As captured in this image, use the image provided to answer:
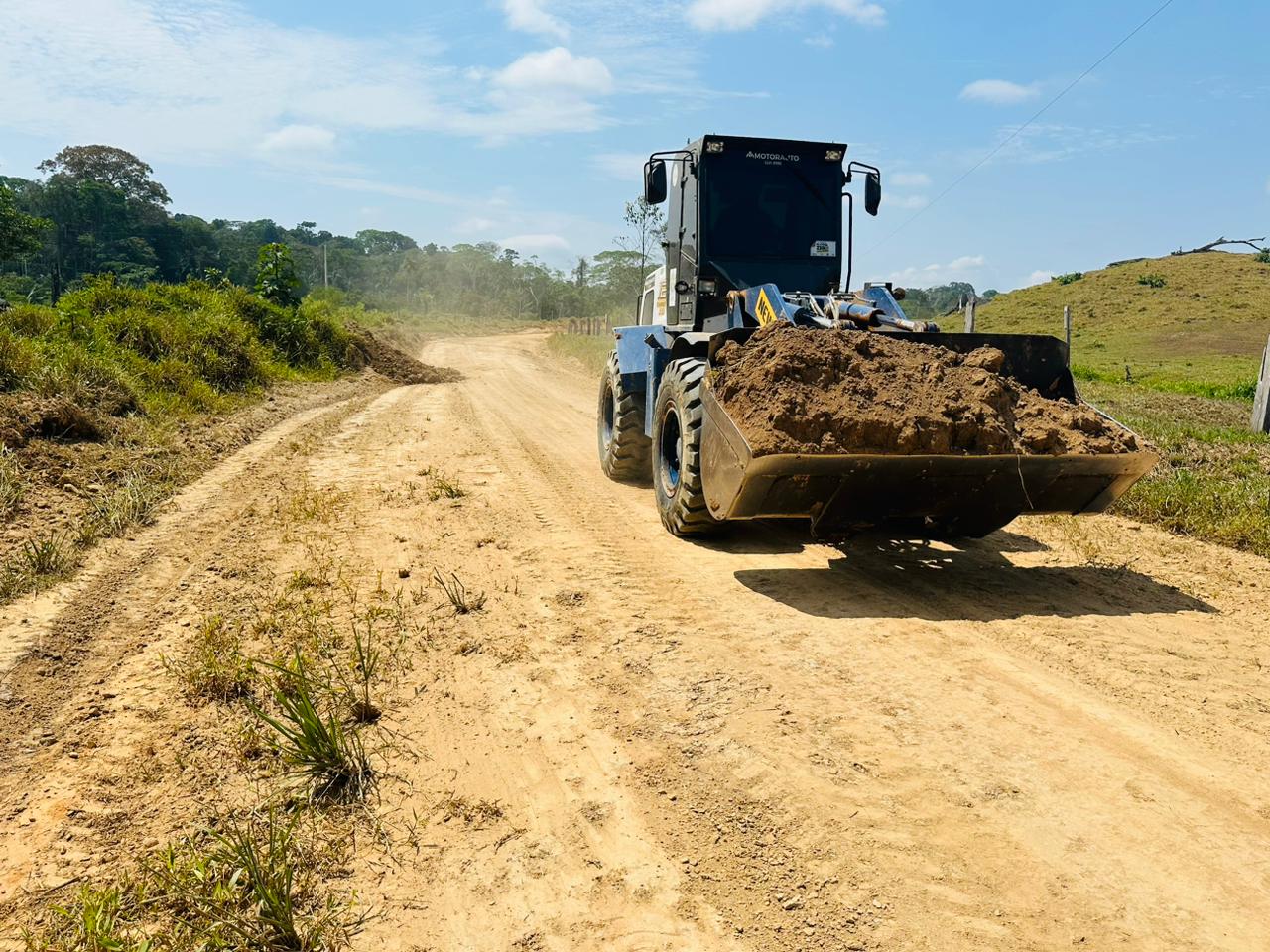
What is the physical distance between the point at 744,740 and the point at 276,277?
21.0 meters

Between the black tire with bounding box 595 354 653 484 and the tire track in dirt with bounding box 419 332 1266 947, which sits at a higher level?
the black tire with bounding box 595 354 653 484

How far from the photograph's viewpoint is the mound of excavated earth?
487cm

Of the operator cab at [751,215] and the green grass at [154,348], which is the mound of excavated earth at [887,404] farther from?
the green grass at [154,348]

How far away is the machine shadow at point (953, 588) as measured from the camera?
4.95 meters

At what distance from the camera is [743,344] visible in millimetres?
5707

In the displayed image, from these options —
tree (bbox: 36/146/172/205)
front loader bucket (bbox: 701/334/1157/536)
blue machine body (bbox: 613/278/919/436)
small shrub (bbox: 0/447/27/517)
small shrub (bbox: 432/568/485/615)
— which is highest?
tree (bbox: 36/146/172/205)

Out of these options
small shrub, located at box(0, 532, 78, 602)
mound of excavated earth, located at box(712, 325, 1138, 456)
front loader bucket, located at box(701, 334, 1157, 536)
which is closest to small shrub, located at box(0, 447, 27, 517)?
small shrub, located at box(0, 532, 78, 602)

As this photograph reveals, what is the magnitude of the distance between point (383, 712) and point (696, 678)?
1.38m

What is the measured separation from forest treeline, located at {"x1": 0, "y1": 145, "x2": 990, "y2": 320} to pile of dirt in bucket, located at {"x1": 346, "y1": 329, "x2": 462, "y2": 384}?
2.26 meters

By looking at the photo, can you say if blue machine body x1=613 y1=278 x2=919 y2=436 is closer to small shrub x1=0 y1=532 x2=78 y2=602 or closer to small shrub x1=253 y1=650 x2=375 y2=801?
small shrub x1=253 y1=650 x2=375 y2=801

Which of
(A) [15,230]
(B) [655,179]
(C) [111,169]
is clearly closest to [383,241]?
(C) [111,169]

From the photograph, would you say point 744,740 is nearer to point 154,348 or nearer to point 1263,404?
point 1263,404

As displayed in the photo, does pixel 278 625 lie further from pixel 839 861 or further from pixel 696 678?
pixel 839 861

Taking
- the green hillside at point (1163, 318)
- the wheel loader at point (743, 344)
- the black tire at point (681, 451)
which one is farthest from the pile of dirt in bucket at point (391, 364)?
the green hillside at point (1163, 318)
